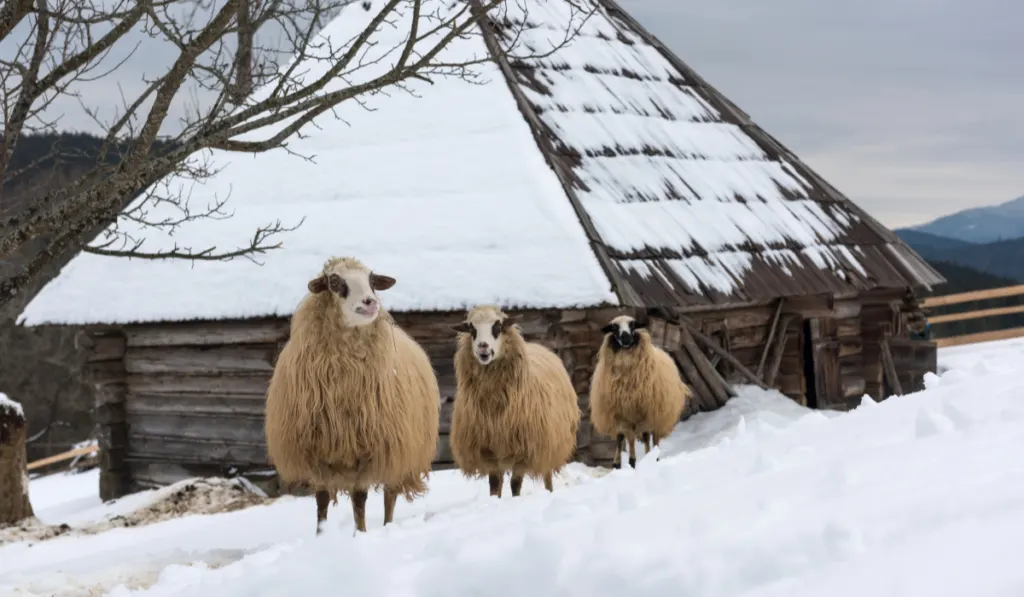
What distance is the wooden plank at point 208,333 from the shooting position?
33.4 ft

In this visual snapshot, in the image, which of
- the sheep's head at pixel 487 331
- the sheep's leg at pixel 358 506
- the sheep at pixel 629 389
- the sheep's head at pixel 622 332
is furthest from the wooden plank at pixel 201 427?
the sheep's leg at pixel 358 506

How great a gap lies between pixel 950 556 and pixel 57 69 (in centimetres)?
526

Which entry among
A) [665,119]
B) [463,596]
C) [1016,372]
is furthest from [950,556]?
[665,119]

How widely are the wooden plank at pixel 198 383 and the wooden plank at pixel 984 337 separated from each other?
1404 cm

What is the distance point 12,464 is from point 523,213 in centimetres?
526

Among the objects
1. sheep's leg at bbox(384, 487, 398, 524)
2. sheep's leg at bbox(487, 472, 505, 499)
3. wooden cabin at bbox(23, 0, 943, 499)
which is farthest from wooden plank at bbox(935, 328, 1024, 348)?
sheep's leg at bbox(384, 487, 398, 524)

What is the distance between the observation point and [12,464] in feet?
27.0

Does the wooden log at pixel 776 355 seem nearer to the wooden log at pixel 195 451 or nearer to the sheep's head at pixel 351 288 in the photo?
the wooden log at pixel 195 451

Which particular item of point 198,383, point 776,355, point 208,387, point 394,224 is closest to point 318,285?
point 394,224

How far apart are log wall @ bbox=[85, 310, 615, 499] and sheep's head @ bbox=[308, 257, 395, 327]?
4185 millimetres

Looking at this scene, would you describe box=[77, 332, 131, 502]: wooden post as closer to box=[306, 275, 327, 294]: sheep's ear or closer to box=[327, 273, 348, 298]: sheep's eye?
box=[306, 275, 327, 294]: sheep's ear

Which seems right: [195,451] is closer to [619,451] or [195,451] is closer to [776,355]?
[619,451]

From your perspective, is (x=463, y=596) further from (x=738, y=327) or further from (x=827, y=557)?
(x=738, y=327)

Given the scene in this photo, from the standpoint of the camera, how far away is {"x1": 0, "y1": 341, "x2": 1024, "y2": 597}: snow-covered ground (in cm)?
222
